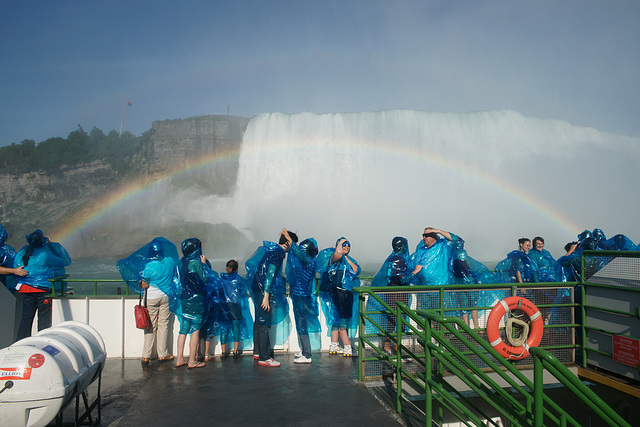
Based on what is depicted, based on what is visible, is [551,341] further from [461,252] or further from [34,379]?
[34,379]

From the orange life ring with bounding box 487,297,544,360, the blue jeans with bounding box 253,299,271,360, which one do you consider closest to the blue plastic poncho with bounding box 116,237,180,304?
the blue jeans with bounding box 253,299,271,360

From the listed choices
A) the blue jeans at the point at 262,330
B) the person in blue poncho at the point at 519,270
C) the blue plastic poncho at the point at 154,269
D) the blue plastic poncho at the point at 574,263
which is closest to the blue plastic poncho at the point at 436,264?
the person in blue poncho at the point at 519,270

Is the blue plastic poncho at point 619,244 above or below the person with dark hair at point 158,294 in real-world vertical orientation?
above

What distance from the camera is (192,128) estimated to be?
5669 centimetres

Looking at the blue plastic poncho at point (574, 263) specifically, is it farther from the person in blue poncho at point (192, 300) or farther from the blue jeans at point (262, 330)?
the person in blue poncho at point (192, 300)

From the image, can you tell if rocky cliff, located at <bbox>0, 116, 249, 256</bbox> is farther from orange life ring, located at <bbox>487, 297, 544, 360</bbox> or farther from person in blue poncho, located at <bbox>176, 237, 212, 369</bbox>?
orange life ring, located at <bbox>487, 297, 544, 360</bbox>

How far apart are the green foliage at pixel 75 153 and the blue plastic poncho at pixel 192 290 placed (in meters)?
58.6

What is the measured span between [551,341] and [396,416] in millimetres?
2505

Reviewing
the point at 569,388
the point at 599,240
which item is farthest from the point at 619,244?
the point at 569,388

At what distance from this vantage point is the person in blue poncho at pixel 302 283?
5949mm

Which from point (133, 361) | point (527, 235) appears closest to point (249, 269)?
point (133, 361)

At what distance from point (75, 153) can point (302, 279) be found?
226 ft

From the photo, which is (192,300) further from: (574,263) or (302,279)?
(574,263)

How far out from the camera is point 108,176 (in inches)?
2394
